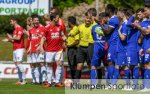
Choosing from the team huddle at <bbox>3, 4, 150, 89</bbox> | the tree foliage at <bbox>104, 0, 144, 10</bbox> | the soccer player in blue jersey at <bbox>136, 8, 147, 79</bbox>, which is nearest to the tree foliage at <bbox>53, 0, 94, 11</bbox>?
the tree foliage at <bbox>104, 0, 144, 10</bbox>

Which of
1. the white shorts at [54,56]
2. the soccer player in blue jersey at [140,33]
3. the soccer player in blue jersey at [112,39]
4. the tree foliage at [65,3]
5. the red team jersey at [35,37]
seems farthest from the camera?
the tree foliage at [65,3]

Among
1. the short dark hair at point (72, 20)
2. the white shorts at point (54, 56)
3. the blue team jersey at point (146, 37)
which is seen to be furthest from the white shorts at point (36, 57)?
the blue team jersey at point (146, 37)

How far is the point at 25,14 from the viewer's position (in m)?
39.4

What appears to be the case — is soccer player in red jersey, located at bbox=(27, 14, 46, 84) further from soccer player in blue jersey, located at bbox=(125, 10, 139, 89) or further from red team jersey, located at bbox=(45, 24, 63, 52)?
soccer player in blue jersey, located at bbox=(125, 10, 139, 89)

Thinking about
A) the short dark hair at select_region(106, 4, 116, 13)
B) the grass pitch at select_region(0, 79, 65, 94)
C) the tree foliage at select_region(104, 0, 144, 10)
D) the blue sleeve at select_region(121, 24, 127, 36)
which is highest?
the tree foliage at select_region(104, 0, 144, 10)

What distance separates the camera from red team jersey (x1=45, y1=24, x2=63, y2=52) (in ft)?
76.3

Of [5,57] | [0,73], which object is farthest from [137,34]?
[5,57]

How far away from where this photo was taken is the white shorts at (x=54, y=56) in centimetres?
2338

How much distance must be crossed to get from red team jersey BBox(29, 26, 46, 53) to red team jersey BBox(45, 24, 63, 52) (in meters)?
0.78

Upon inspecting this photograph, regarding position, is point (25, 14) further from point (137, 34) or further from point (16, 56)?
point (137, 34)

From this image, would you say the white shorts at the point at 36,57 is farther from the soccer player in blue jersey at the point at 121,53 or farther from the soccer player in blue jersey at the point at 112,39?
the soccer player in blue jersey at the point at 121,53

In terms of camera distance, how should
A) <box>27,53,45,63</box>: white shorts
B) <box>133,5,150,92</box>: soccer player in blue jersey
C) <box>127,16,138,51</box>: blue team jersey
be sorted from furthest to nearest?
<box>27,53,45,63</box>: white shorts < <box>127,16,138,51</box>: blue team jersey < <box>133,5,150,92</box>: soccer player in blue jersey

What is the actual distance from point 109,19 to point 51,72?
3.63 meters

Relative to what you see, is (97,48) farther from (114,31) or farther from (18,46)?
(18,46)
